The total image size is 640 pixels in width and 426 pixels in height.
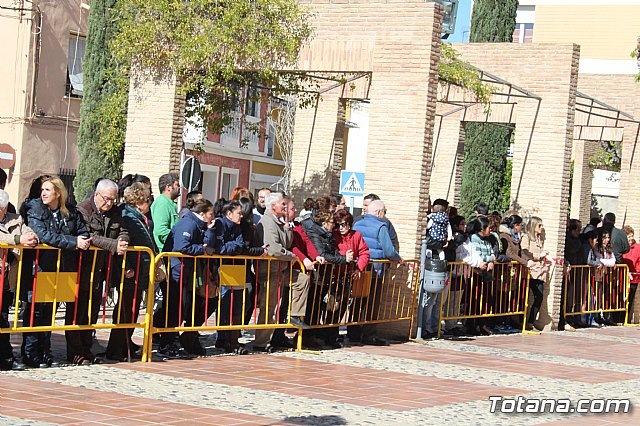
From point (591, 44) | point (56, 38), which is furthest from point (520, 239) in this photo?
point (591, 44)

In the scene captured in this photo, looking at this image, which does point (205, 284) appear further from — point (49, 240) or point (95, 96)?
point (95, 96)

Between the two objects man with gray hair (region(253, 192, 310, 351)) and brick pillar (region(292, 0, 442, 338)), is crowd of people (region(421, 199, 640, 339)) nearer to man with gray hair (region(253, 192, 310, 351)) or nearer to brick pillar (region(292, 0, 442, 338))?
brick pillar (region(292, 0, 442, 338))

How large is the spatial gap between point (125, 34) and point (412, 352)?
655 centimetres

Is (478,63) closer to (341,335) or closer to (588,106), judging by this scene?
(588,106)

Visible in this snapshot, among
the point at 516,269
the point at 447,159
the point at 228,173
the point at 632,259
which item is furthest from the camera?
the point at 228,173

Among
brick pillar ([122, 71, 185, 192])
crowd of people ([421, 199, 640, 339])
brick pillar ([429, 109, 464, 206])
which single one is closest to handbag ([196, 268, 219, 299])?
crowd of people ([421, 199, 640, 339])

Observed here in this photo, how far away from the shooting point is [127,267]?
1143cm

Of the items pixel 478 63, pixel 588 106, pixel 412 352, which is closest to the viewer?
pixel 412 352

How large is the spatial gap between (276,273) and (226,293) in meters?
0.72

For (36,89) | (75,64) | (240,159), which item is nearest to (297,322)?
(36,89)

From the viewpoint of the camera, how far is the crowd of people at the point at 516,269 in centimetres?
1642

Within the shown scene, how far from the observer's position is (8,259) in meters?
10.4

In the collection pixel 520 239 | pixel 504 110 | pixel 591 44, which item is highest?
pixel 591 44

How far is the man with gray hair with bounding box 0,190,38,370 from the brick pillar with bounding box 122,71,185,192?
6.81 metres
